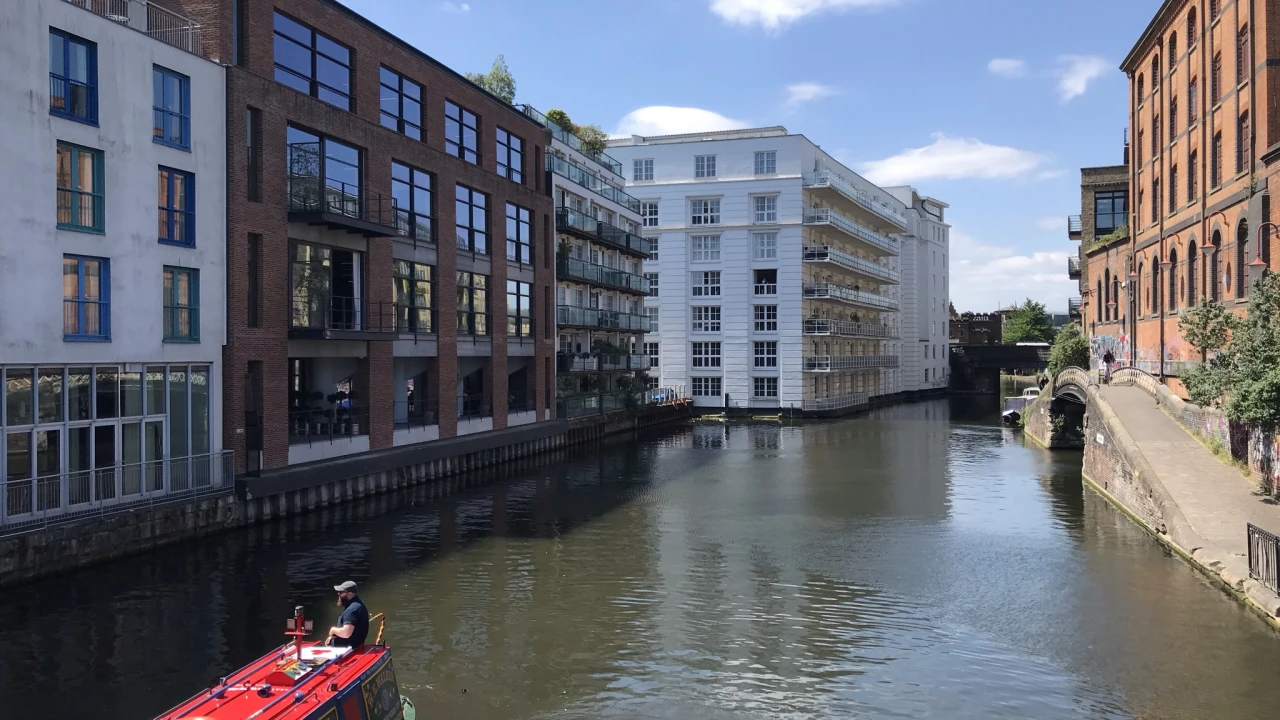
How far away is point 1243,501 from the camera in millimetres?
22250

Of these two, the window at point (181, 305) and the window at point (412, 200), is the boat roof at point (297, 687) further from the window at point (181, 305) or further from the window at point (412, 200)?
the window at point (412, 200)

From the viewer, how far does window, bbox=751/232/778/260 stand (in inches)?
2586

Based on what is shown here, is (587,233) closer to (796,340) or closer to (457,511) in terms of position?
(796,340)

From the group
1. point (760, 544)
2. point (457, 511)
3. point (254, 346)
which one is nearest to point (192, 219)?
point (254, 346)

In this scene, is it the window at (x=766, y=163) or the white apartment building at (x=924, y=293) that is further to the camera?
the white apartment building at (x=924, y=293)

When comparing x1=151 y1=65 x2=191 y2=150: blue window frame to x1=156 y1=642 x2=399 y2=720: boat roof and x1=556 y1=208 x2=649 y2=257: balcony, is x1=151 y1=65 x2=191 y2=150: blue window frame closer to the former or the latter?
x1=156 y1=642 x2=399 y2=720: boat roof

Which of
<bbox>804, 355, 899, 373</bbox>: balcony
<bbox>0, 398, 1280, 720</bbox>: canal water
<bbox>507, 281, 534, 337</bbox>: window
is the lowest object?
<bbox>0, 398, 1280, 720</bbox>: canal water

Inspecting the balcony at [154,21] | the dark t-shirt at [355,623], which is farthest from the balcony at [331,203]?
the dark t-shirt at [355,623]

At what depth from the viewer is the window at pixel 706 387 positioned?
6712 centimetres

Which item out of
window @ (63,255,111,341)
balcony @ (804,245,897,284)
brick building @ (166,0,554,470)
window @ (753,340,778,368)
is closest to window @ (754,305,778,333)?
window @ (753,340,778,368)

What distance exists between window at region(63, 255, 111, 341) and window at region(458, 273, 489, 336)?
16.5 m

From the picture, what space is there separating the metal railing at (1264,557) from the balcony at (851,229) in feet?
159

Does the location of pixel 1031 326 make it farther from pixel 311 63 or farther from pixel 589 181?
pixel 311 63

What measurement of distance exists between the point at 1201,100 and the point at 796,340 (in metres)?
31.3
